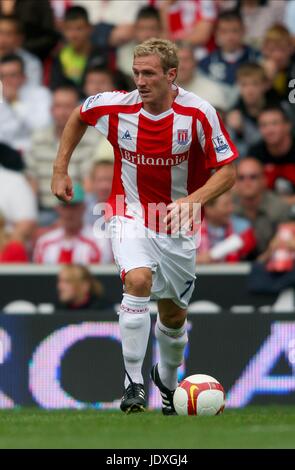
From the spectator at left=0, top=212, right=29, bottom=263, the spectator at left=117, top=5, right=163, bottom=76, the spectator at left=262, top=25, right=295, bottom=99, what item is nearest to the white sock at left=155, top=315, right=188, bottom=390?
the spectator at left=0, top=212, right=29, bottom=263

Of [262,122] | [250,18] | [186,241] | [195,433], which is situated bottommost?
[195,433]

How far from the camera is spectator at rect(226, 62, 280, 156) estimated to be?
49.0ft

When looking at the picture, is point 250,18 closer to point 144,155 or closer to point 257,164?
point 257,164

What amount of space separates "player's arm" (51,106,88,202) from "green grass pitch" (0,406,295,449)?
5.19 ft

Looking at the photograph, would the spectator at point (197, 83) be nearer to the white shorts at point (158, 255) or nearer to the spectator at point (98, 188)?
the spectator at point (98, 188)

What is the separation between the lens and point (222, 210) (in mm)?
13430

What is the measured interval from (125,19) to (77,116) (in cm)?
766

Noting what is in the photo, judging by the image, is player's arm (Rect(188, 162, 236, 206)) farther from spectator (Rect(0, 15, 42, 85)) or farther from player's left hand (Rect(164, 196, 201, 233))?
spectator (Rect(0, 15, 42, 85))

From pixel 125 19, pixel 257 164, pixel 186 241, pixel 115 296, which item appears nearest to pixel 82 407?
pixel 115 296

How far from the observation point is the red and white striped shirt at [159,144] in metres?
8.99

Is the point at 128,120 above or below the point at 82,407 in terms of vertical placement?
above

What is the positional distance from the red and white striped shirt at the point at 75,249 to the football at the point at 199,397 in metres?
4.73

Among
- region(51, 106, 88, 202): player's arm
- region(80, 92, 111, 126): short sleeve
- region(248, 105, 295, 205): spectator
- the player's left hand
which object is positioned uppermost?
region(248, 105, 295, 205): spectator

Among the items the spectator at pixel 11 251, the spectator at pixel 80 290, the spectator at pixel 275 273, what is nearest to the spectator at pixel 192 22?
the spectator at pixel 11 251
